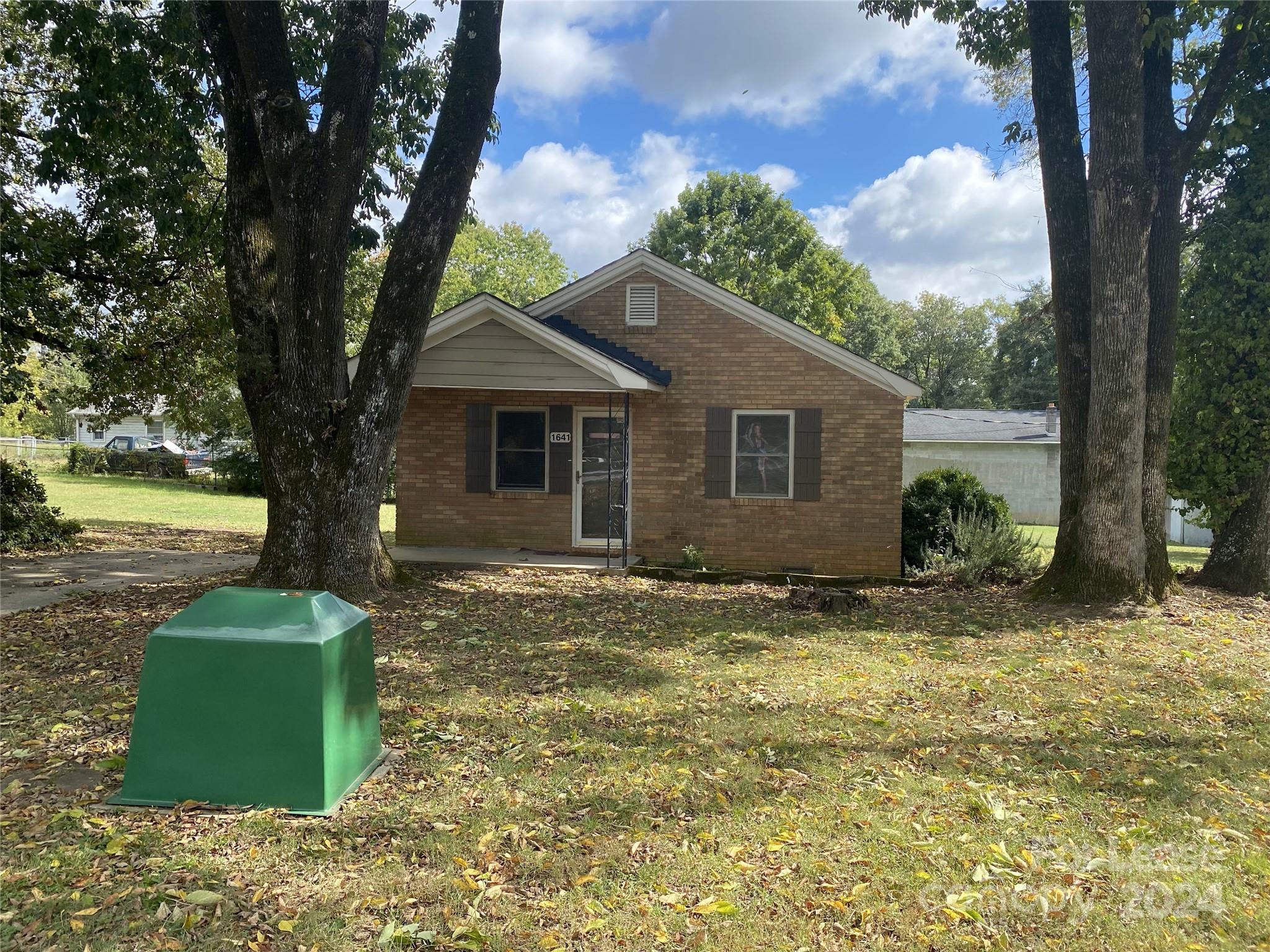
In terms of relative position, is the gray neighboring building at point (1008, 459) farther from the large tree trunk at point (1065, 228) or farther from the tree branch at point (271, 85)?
the tree branch at point (271, 85)

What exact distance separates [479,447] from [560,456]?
1.29 meters

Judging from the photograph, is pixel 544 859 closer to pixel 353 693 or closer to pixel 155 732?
pixel 353 693

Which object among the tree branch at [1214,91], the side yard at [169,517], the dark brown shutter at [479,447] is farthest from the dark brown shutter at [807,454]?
the side yard at [169,517]

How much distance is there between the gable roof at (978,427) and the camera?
28.8m

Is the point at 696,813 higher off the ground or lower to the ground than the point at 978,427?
lower

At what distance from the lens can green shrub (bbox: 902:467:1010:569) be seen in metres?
13.8

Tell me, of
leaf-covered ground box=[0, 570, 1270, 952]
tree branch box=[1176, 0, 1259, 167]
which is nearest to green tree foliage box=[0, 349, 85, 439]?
leaf-covered ground box=[0, 570, 1270, 952]

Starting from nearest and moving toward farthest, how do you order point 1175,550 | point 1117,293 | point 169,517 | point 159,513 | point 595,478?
point 1117,293, point 595,478, point 169,517, point 159,513, point 1175,550

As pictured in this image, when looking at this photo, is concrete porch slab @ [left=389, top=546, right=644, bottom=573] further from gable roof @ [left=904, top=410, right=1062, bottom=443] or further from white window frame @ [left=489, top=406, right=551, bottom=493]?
gable roof @ [left=904, top=410, right=1062, bottom=443]

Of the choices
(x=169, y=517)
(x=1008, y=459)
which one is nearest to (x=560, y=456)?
(x=169, y=517)

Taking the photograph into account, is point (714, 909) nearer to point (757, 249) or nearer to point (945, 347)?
point (757, 249)

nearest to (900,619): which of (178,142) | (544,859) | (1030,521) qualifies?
(544,859)

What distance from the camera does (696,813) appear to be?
4.21 m

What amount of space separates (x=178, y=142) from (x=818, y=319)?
3378 cm
